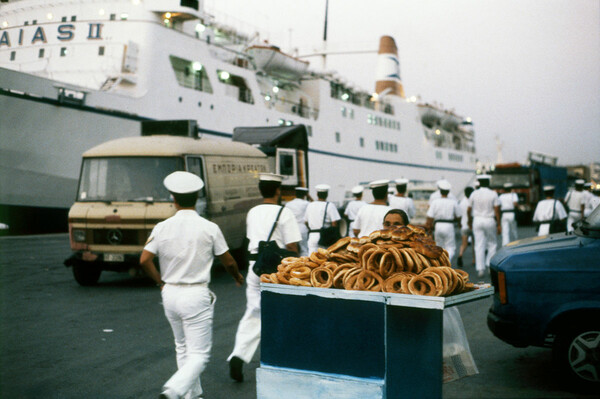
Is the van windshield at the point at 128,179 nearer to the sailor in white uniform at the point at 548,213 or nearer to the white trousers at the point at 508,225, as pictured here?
the sailor in white uniform at the point at 548,213

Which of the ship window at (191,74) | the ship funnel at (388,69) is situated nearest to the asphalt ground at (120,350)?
the ship window at (191,74)

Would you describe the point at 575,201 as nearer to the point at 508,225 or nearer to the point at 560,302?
the point at 508,225

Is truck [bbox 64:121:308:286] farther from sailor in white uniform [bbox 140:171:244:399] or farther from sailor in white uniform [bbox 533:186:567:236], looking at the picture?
sailor in white uniform [bbox 533:186:567:236]

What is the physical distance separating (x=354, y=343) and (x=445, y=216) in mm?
7677

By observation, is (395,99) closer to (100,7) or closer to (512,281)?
(100,7)

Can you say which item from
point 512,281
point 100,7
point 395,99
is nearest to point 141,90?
point 100,7

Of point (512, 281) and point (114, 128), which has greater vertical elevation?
point (114, 128)

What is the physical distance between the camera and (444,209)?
399 inches

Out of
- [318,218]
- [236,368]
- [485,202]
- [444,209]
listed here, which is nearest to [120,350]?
[236,368]

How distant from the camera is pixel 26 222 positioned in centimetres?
1717

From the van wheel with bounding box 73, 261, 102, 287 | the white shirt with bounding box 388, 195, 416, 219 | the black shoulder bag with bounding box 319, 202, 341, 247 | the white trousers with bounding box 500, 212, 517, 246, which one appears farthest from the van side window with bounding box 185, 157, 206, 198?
the white trousers with bounding box 500, 212, 517, 246

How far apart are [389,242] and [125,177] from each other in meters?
7.50

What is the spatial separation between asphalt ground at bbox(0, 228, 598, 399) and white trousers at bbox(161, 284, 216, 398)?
660 millimetres

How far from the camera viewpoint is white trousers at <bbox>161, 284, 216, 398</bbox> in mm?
3740
